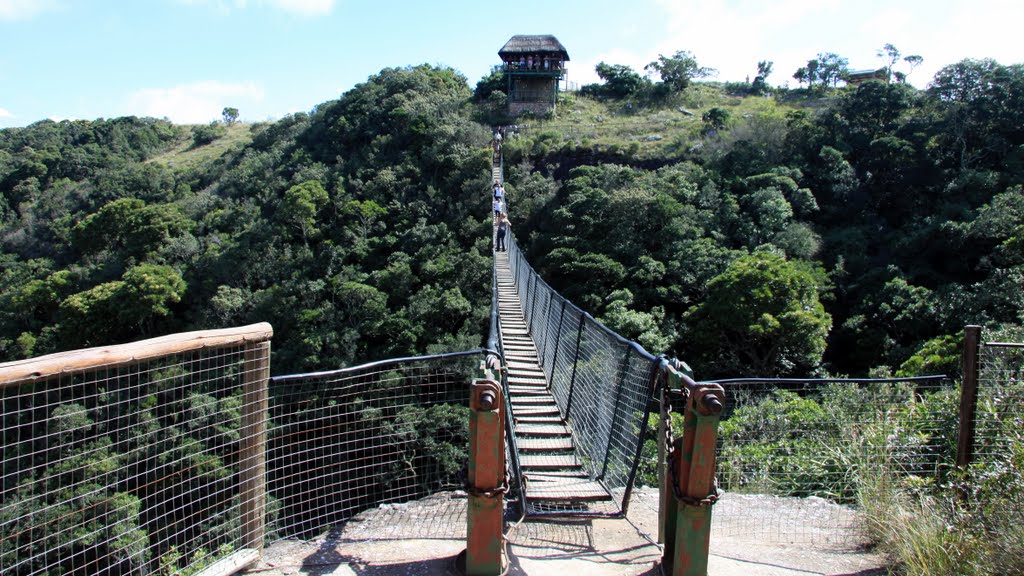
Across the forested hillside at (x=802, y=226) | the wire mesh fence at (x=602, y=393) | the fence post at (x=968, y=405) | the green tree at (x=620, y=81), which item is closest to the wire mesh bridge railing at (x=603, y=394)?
the wire mesh fence at (x=602, y=393)

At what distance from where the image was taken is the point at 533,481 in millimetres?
2990

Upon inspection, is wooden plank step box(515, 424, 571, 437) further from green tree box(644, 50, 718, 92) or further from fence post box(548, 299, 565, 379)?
green tree box(644, 50, 718, 92)

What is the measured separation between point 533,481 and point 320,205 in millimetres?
19366

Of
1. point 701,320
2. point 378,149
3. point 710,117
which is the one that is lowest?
point 701,320

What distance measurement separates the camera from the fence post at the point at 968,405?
8.41ft

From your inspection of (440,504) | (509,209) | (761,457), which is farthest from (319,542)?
(509,209)

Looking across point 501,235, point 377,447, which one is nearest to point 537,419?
point 377,447

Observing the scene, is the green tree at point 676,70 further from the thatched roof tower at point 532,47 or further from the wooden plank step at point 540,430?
the wooden plank step at point 540,430

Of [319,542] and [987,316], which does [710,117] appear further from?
[319,542]

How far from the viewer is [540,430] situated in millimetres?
3742

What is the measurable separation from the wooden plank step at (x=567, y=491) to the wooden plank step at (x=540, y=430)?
71cm

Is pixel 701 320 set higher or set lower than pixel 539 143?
lower

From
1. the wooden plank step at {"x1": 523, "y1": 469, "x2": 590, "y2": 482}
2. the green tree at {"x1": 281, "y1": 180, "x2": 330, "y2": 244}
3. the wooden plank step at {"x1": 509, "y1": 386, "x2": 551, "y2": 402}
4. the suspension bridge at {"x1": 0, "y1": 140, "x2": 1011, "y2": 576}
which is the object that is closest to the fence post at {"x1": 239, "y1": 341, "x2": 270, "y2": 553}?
the suspension bridge at {"x1": 0, "y1": 140, "x2": 1011, "y2": 576}

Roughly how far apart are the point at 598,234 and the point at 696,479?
15966 mm
